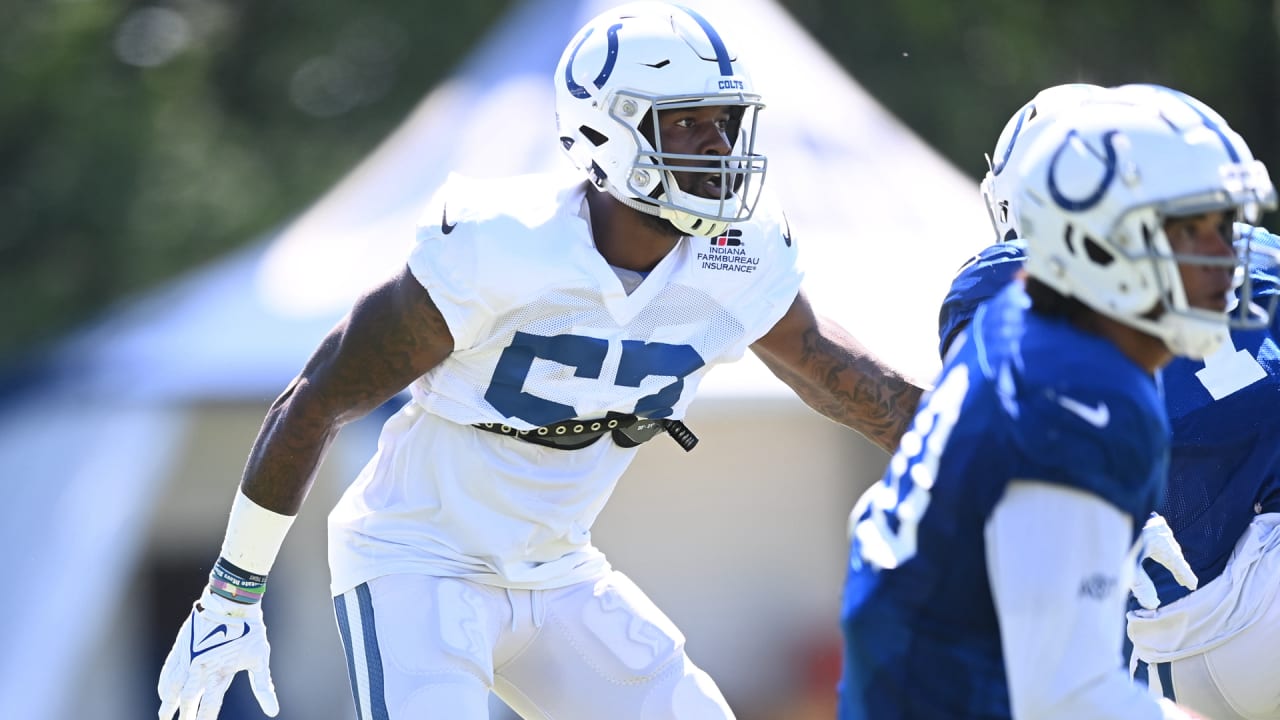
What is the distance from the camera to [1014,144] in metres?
3.47

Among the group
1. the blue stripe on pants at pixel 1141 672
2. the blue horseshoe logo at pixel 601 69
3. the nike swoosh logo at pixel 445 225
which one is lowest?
the blue stripe on pants at pixel 1141 672

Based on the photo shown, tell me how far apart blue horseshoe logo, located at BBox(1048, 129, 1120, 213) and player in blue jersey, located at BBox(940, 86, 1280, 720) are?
1.19 m

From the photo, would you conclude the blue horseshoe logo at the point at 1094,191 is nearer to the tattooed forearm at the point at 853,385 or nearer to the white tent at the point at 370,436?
the tattooed forearm at the point at 853,385

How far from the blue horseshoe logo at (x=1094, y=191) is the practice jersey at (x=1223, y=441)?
1.33m

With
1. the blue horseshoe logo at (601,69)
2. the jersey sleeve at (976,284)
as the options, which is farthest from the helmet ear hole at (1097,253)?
the blue horseshoe logo at (601,69)

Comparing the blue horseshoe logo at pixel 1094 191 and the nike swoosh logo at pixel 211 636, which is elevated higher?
the blue horseshoe logo at pixel 1094 191

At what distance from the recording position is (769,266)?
3.34 metres

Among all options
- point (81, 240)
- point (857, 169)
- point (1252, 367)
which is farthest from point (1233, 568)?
point (81, 240)

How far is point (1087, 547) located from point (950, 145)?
10613mm

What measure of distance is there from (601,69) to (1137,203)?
1483 mm

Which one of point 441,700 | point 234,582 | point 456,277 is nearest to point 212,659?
point 234,582

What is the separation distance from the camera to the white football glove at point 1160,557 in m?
3.29

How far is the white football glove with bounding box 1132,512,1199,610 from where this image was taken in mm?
3285

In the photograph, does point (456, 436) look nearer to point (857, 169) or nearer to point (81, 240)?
point (857, 169)
